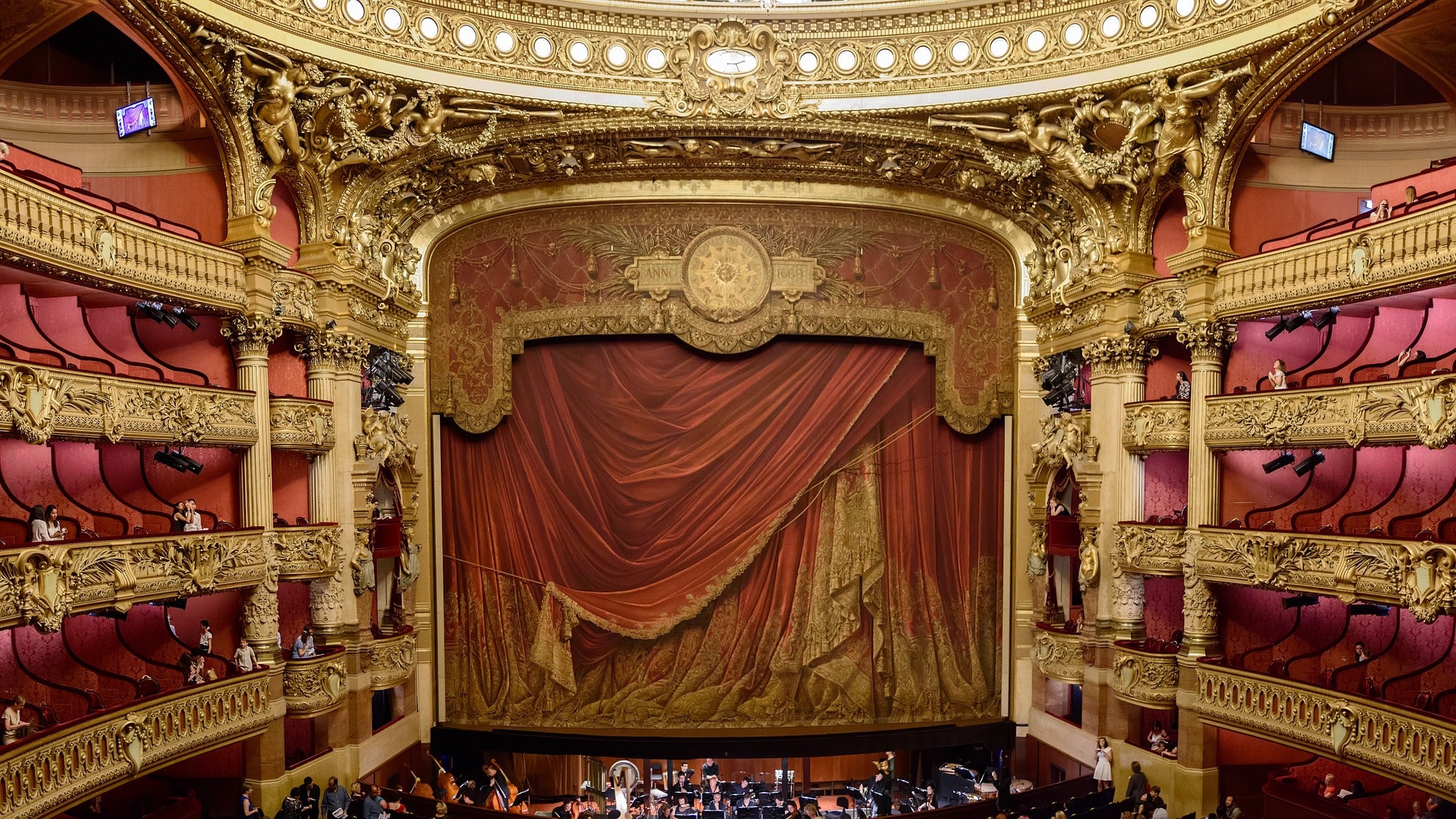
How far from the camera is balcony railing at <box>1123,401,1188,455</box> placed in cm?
1304

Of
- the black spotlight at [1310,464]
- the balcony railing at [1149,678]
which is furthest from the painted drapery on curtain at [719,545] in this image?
the black spotlight at [1310,464]

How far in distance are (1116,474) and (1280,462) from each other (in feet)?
7.36

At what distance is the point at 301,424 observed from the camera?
12.7m

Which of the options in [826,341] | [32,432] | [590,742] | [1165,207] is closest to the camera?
[32,432]

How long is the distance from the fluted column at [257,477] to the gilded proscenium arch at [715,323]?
373cm

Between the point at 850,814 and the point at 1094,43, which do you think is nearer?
the point at 1094,43

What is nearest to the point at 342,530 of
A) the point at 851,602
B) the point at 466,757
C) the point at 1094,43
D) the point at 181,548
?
the point at 181,548

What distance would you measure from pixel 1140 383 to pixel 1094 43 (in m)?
4.43

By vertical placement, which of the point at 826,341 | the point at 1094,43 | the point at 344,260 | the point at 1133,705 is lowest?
the point at 1133,705

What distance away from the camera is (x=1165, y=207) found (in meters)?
14.1

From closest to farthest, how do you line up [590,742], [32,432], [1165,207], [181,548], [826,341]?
[32,432] → [181,548] → [1165,207] → [590,742] → [826,341]

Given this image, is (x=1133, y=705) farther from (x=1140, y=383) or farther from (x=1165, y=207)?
(x=1165, y=207)

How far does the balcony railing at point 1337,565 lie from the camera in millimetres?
9773

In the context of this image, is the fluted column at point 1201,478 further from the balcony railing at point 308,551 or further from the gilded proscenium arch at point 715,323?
the balcony railing at point 308,551
